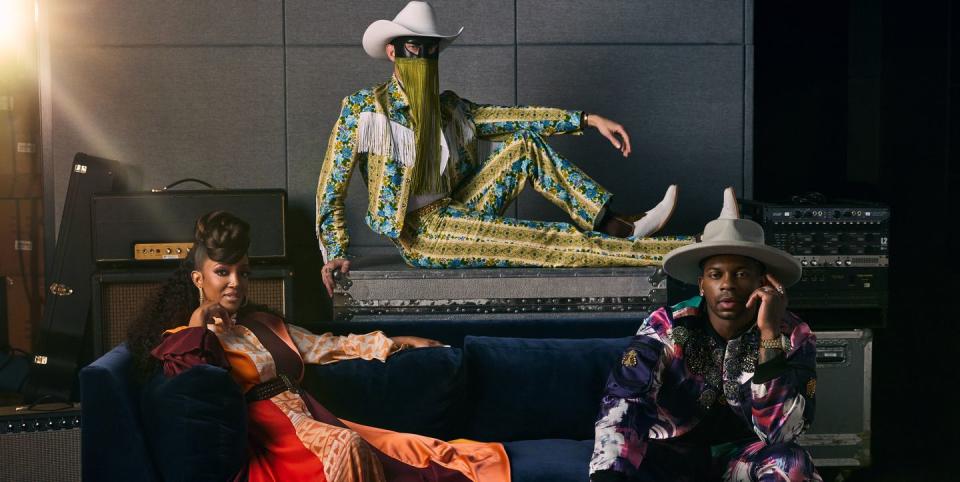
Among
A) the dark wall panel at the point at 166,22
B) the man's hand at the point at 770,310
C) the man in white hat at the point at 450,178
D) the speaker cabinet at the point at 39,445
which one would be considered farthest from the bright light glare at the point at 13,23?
the man's hand at the point at 770,310

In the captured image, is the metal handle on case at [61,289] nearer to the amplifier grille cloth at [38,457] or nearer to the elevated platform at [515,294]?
the amplifier grille cloth at [38,457]

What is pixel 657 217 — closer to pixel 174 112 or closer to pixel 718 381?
pixel 718 381

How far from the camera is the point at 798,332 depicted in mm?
2809

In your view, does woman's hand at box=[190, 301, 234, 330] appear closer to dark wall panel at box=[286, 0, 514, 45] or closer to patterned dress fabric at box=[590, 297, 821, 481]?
patterned dress fabric at box=[590, 297, 821, 481]

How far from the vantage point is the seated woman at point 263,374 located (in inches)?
107

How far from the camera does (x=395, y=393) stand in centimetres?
325

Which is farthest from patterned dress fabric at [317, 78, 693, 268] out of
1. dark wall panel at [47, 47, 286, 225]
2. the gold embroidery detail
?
the gold embroidery detail

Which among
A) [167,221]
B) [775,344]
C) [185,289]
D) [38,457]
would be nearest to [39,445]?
[38,457]

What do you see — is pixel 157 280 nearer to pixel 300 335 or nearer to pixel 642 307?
pixel 300 335

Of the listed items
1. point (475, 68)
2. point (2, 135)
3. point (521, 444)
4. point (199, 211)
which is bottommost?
point (521, 444)

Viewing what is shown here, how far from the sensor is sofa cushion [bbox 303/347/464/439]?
10.6 ft

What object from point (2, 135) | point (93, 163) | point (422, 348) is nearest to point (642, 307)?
point (422, 348)

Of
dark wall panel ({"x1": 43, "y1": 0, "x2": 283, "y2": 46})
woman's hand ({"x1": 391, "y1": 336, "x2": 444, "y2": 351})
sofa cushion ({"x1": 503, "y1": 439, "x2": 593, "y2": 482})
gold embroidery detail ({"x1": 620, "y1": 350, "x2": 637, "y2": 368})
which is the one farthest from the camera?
dark wall panel ({"x1": 43, "y1": 0, "x2": 283, "y2": 46})

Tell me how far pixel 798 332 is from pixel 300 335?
142 cm
